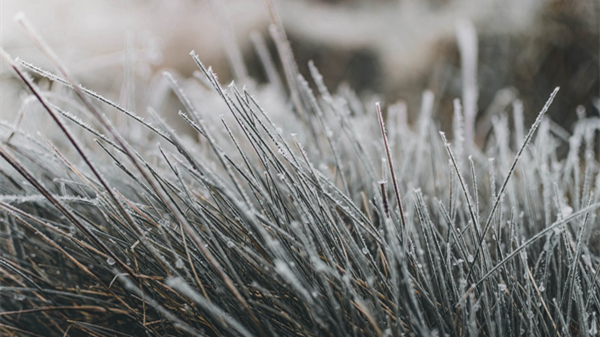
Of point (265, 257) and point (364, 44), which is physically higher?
point (364, 44)

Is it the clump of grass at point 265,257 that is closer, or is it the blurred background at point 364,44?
the clump of grass at point 265,257

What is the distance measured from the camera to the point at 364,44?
69.7 inches

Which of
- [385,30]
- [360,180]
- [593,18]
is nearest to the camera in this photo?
[360,180]

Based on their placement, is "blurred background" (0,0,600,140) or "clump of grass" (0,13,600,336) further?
"blurred background" (0,0,600,140)

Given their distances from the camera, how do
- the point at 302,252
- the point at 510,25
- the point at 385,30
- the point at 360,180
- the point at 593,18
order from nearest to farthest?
the point at 302,252 → the point at 360,180 → the point at 593,18 → the point at 510,25 → the point at 385,30

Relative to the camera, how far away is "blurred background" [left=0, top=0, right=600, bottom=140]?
3.46 ft

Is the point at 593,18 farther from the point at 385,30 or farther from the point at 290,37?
the point at 290,37

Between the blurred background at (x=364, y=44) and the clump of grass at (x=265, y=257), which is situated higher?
the blurred background at (x=364, y=44)

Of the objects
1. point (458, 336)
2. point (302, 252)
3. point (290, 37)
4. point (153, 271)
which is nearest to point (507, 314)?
point (458, 336)

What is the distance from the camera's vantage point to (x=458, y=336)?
317 millimetres

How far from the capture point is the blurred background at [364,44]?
105 centimetres

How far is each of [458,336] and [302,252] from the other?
0.12 meters

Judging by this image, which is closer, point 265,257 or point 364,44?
point 265,257

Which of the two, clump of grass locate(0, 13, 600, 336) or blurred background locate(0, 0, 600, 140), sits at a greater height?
blurred background locate(0, 0, 600, 140)
